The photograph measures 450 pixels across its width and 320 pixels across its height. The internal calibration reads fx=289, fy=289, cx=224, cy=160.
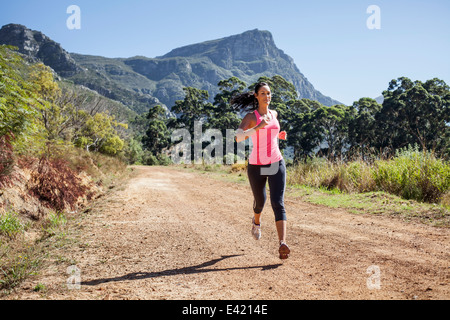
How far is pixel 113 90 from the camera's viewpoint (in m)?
146

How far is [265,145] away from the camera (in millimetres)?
3869

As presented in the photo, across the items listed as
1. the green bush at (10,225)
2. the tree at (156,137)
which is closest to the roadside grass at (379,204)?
the green bush at (10,225)

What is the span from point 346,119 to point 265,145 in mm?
35310

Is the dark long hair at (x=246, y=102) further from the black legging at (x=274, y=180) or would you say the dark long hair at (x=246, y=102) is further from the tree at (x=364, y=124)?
the tree at (x=364, y=124)

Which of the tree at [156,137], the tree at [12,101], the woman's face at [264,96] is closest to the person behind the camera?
the woman's face at [264,96]

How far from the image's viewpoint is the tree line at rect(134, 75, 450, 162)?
28.9 m

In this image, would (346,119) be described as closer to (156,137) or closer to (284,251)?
(156,137)

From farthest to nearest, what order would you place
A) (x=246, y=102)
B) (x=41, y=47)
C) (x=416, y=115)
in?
(x=41, y=47)
(x=416, y=115)
(x=246, y=102)

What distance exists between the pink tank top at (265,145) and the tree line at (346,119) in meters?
16.1

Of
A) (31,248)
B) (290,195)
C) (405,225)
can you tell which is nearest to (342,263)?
(405,225)

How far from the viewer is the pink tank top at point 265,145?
3850mm

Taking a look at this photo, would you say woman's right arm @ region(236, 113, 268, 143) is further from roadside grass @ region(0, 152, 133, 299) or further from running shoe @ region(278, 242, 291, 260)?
roadside grass @ region(0, 152, 133, 299)

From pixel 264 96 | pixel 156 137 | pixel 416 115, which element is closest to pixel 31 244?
pixel 264 96

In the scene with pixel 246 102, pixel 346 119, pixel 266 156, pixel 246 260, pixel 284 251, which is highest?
pixel 346 119
